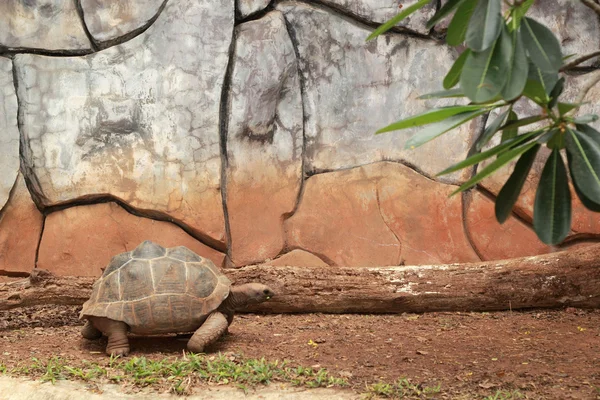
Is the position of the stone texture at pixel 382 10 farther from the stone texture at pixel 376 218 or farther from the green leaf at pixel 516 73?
the green leaf at pixel 516 73

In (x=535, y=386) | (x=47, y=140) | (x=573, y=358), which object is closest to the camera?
(x=535, y=386)

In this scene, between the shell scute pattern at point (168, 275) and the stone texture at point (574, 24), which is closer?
the shell scute pattern at point (168, 275)

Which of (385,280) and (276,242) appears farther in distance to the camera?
(276,242)

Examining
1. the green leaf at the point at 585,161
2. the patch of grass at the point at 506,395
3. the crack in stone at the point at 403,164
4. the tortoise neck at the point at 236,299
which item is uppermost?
the green leaf at the point at 585,161

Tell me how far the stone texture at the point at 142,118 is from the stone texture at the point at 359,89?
770mm

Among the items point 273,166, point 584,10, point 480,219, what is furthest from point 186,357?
point 584,10

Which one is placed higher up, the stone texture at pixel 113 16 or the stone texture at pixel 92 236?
the stone texture at pixel 113 16

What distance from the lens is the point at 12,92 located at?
5539mm

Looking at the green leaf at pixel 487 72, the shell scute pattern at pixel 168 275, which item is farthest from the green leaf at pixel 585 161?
the shell scute pattern at pixel 168 275

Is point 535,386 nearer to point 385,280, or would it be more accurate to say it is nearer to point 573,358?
point 573,358

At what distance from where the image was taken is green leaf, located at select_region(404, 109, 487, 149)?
272cm

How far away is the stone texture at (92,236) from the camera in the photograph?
5.54 metres

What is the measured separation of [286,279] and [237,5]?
2378 mm

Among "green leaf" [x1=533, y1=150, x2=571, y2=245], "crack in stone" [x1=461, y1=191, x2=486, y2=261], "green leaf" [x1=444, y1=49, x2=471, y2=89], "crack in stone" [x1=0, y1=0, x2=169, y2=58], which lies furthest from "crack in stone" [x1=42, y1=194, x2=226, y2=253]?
"green leaf" [x1=533, y1=150, x2=571, y2=245]
